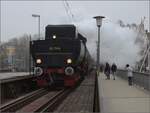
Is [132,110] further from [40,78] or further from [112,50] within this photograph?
[112,50]

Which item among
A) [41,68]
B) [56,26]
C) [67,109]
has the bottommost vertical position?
[67,109]

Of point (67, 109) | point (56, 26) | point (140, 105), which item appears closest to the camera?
point (140, 105)

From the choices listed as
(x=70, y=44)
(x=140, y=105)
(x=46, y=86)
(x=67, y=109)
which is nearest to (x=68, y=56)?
(x=70, y=44)

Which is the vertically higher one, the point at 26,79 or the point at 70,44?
the point at 70,44

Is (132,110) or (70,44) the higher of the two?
(70,44)

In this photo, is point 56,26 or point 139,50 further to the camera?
point 139,50

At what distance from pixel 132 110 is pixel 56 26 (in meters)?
16.6

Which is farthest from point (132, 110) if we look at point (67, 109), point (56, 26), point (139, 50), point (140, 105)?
point (139, 50)

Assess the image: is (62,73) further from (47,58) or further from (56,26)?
(56,26)

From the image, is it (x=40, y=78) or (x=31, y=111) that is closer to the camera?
(x=31, y=111)

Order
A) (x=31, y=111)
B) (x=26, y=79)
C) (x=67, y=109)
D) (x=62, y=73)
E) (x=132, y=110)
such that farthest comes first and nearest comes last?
(x=26, y=79) → (x=62, y=73) → (x=67, y=109) → (x=31, y=111) → (x=132, y=110)

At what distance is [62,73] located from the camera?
24.4m

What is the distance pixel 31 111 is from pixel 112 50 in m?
41.9

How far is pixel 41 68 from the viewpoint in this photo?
80.7 ft
